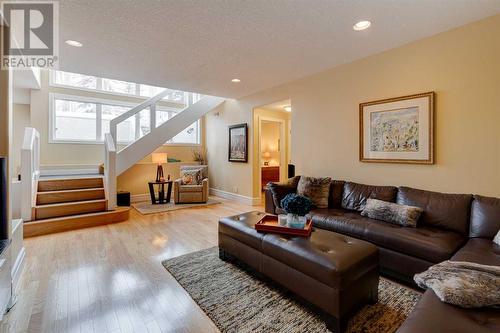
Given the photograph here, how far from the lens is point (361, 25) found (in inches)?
99.2

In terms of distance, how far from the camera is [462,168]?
258cm

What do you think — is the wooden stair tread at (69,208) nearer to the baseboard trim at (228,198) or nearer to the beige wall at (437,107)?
the baseboard trim at (228,198)

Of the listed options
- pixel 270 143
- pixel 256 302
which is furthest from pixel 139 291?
pixel 270 143

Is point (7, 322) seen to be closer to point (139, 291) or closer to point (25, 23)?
point (139, 291)

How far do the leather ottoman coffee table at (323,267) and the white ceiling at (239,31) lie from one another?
212 centimetres

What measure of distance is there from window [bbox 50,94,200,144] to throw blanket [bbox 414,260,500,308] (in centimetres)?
586

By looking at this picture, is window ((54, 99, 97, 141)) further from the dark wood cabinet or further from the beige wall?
the beige wall

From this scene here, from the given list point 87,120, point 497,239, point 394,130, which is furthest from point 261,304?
point 87,120

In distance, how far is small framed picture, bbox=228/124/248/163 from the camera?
18.4 ft

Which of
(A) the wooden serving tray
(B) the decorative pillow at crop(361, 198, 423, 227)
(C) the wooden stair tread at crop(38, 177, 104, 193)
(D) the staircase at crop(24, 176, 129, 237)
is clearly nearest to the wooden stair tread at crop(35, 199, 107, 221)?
(D) the staircase at crop(24, 176, 129, 237)

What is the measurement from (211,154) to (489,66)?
584cm
